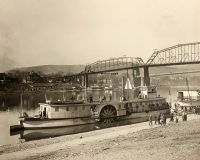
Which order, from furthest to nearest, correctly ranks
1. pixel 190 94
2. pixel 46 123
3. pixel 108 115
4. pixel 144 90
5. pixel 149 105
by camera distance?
pixel 190 94
pixel 144 90
pixel 149 105
pixel 108 115
pixel 46 123

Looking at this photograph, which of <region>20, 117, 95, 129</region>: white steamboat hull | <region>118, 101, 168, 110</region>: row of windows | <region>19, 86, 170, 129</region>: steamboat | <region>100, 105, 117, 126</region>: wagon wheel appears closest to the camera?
<region>20, 117, 95, 129</region>: white steamboat hull

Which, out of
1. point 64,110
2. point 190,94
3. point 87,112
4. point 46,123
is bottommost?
point 46,123

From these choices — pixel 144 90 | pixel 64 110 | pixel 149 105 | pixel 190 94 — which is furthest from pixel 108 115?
pixel 190 94

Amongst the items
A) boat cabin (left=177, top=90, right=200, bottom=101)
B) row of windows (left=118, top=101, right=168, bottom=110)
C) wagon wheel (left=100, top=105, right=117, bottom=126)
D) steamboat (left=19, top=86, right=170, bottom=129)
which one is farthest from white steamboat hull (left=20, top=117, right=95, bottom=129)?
boat cabin (left=177, top=90, right=200, bottom=101)

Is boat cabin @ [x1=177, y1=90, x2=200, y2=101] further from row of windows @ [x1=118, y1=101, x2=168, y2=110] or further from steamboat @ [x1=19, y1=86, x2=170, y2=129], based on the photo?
steamboat @ [x1=19, y1=86, x2=170, y2=129]

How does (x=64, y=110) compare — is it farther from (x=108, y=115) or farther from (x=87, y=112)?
(x=108, y=115)

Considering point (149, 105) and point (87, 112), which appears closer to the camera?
point (87, 112)

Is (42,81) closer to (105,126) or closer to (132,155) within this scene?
(105,126)

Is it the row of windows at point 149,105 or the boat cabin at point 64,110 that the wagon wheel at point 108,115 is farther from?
the boat cabin at point 64,110

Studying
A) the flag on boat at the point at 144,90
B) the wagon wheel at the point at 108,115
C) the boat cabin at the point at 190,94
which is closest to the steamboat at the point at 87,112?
the wagon wheel at the point at 108,115
